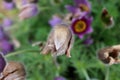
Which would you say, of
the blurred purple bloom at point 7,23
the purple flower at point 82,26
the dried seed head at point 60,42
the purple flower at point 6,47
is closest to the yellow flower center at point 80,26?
the purple flower at point 82,26

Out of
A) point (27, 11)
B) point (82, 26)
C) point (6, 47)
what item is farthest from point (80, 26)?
point (6, 47)

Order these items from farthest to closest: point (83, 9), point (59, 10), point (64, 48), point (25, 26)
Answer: point (25, 26), point (59, 10), point (83, 9), point (64, 48)

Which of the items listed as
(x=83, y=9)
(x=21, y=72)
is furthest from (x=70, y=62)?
(x=21, y=72)

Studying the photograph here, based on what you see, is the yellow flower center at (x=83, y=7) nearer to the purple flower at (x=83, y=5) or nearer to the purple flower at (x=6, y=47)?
the purple flower at (x=83, y=5)

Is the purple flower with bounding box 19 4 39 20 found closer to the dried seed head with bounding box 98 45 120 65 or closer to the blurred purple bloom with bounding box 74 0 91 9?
the blurred purple bloom with bounding box 74 0 91 9

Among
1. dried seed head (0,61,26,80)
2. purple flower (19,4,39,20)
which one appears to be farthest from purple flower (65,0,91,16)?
dried seed head (0,61,26,80)

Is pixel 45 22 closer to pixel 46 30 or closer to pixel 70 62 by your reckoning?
pixel 46 30

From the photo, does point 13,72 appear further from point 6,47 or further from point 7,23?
point 7,23
